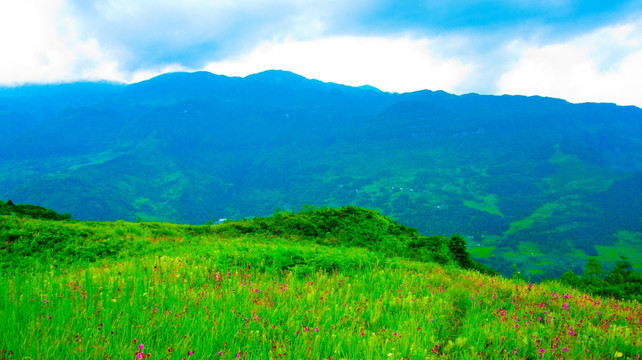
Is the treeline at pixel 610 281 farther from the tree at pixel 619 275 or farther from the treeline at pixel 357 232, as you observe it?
the treeline at pixel 357 232

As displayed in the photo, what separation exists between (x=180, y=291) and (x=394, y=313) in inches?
136

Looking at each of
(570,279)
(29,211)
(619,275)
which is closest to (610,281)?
(619,275)

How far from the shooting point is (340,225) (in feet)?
63.3

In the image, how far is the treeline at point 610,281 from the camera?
1047 centimetres

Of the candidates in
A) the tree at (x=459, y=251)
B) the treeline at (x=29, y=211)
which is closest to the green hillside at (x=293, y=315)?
the tree at (x=459, y=251)

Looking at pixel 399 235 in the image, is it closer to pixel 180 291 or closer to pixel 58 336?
pixel 180 291

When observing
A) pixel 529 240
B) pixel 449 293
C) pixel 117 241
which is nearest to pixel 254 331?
pixel 449 293

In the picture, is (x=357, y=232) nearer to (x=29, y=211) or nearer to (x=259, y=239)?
(x=259, y=239)

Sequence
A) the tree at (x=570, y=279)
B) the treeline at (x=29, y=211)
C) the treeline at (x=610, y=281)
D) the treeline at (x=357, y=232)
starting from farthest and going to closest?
the treeline at (x=29, y=211), the treeline at (x=357, y=232), the tree at (x=570, y=279), the treeline at (x=610, y=281)

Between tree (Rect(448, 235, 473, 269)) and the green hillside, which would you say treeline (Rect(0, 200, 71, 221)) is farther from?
tree (Rect(448, 235, 473, 269))

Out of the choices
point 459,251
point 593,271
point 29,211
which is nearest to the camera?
point 593,271

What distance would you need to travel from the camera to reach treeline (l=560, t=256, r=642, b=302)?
10.5 meters

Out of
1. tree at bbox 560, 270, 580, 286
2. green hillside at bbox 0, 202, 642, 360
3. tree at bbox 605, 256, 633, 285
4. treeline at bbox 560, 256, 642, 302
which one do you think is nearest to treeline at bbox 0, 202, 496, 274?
green hillside at bbox 0, 202, 642, 360

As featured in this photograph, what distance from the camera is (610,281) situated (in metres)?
12.0
